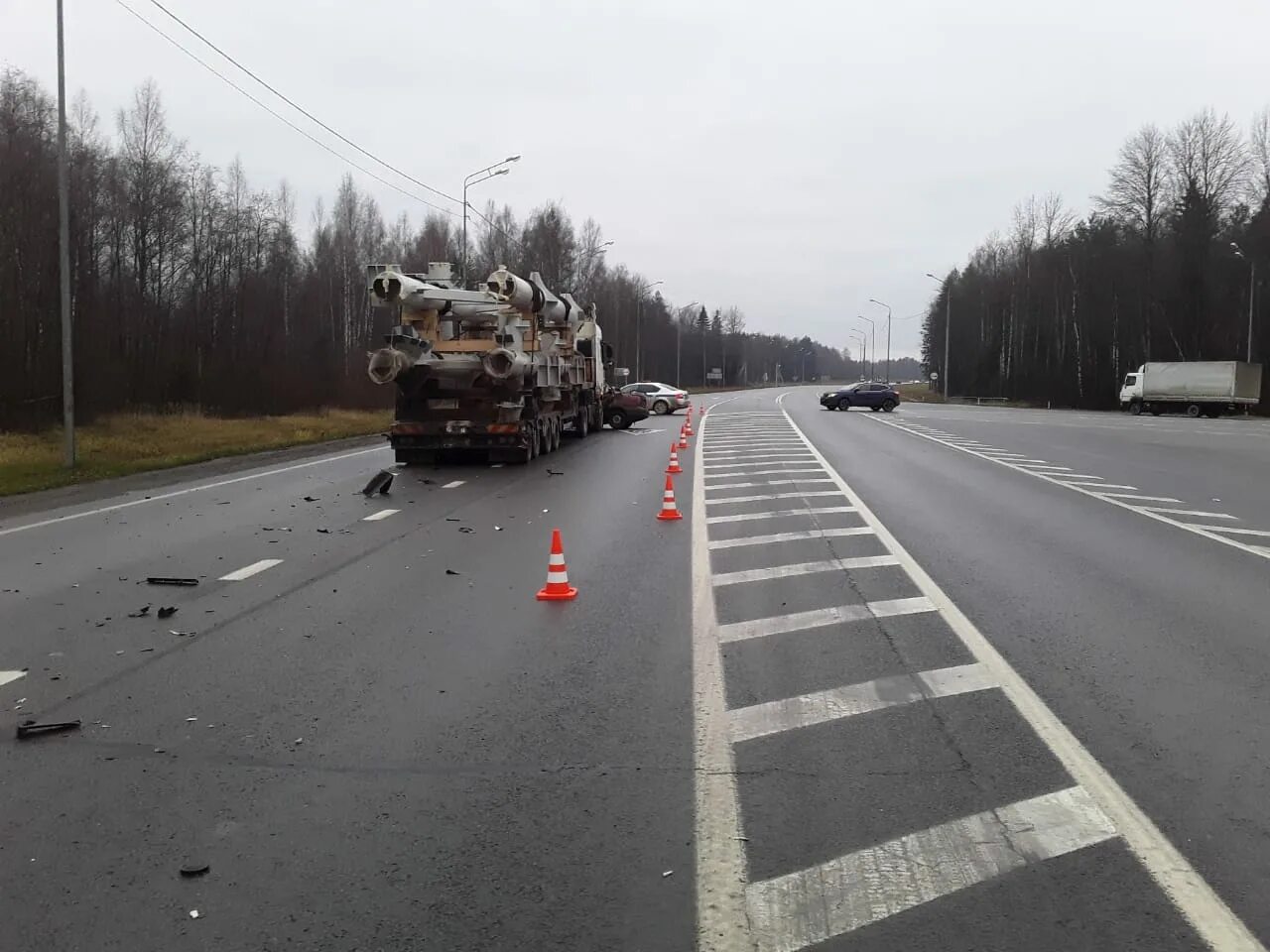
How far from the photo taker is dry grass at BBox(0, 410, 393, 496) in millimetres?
19125

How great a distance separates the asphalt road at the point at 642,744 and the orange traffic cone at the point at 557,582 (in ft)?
0.77

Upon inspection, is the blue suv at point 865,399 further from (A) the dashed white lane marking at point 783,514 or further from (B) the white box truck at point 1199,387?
(A) the dashed white lane marking at point 783,514

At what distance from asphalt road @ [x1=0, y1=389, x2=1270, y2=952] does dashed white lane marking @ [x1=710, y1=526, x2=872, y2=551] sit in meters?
0.12

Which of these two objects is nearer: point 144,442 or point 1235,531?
point 1235,531

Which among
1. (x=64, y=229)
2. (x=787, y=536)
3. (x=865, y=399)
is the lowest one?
(x=787, y=536)

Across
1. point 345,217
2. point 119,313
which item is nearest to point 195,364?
point 119,313

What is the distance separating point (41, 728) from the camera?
5.26m

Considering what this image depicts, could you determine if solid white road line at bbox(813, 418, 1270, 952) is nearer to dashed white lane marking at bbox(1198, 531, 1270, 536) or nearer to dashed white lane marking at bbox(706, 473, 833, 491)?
dashed white lane marking at bbox(1198, 531, 1270, 536)

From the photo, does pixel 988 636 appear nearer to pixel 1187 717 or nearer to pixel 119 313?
pixel 1187 717

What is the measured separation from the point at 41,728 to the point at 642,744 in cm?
308

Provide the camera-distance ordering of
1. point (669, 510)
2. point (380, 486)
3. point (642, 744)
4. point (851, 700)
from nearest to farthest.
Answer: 1. point (642, 744)
2. point (851, 700)
3. point (669, 510)
4. point (380, 486)

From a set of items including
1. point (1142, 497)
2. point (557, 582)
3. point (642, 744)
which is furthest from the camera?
point (1142, 497)

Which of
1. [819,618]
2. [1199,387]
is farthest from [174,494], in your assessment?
[1199,387]

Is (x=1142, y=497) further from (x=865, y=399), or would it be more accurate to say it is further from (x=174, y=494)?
(x=865, y=399)
